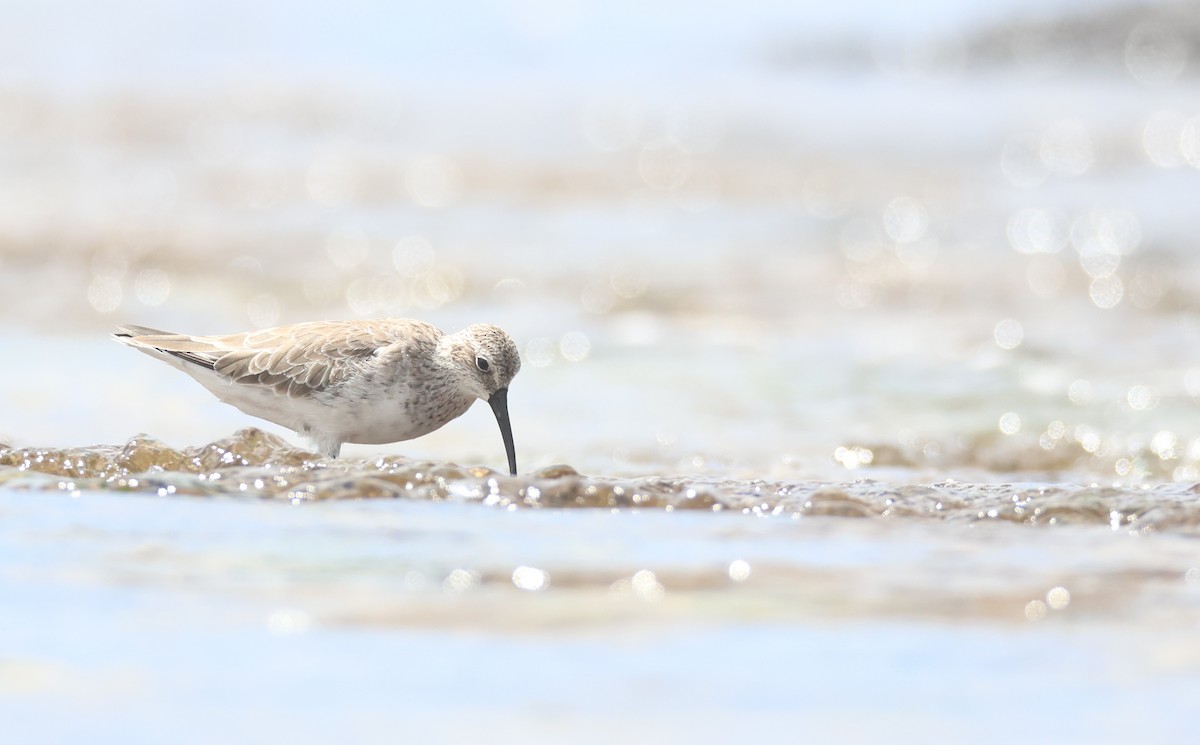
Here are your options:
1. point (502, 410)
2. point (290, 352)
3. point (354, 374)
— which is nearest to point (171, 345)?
point (290, 352)

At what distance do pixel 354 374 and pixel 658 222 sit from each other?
32.6 feet

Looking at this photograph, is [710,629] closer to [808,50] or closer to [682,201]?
[682,201]

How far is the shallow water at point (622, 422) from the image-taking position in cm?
355

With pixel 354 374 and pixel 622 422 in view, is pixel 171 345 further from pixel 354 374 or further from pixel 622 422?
pixel 622 422

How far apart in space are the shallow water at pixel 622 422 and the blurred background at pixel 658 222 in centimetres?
7

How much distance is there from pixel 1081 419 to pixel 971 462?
1.06 meters

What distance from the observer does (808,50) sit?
99.6 feet

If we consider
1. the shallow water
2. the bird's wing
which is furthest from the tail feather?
the shallow water

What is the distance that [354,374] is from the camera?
22.1 ft

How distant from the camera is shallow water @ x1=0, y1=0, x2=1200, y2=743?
355 cm

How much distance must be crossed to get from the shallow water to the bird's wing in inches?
22.9

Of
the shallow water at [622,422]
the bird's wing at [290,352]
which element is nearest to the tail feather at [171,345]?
the bird's wing at [290,352]

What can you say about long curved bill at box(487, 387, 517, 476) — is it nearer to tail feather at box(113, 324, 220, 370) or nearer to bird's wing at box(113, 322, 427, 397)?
bird's wing at box(113, 322, 427, 397)

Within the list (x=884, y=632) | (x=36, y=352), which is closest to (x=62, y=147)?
(x=36, y=352)
